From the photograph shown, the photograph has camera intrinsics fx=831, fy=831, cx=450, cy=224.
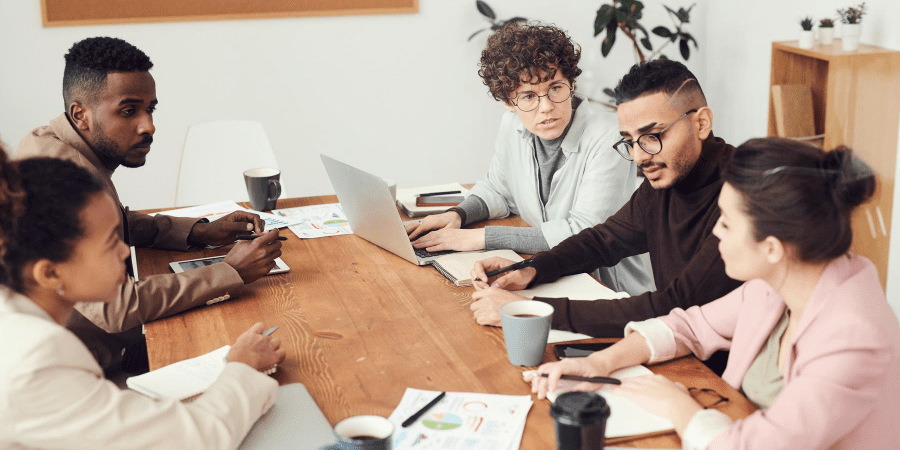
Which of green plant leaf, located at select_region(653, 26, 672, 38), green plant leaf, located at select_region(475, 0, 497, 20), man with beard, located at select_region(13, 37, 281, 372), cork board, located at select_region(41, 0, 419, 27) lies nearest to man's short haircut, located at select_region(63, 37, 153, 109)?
man with beard, located at select_region(13, 37, 281, 372)

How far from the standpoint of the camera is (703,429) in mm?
1087

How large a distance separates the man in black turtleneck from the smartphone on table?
2.6 inches

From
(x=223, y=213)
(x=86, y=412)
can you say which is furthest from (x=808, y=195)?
(x=223, y=213)

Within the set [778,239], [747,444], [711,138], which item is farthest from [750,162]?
[711,138]

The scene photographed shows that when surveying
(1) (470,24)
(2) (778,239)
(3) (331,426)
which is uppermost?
(1) (470,24)

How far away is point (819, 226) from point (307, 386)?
78 cm

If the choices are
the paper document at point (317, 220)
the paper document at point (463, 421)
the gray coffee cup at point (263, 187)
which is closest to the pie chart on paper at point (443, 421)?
the paper document at point (463, 421)

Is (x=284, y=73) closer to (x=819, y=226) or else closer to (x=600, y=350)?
(x=600, y=350)

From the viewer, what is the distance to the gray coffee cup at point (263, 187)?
2377 mm

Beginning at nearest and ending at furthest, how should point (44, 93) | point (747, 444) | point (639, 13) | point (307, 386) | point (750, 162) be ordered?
1. point (747, 444)
2. point (750, 162)
3. point (307, 386)
4. point (44, 93)
5. point (639, 13)

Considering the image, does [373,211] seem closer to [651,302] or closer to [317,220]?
[317,220]

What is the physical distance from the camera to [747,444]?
3.47 feet

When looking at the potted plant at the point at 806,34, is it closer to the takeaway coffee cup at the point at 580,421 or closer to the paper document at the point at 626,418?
the paper document at the point at 626,418

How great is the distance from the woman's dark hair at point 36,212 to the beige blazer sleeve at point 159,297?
0.53m
